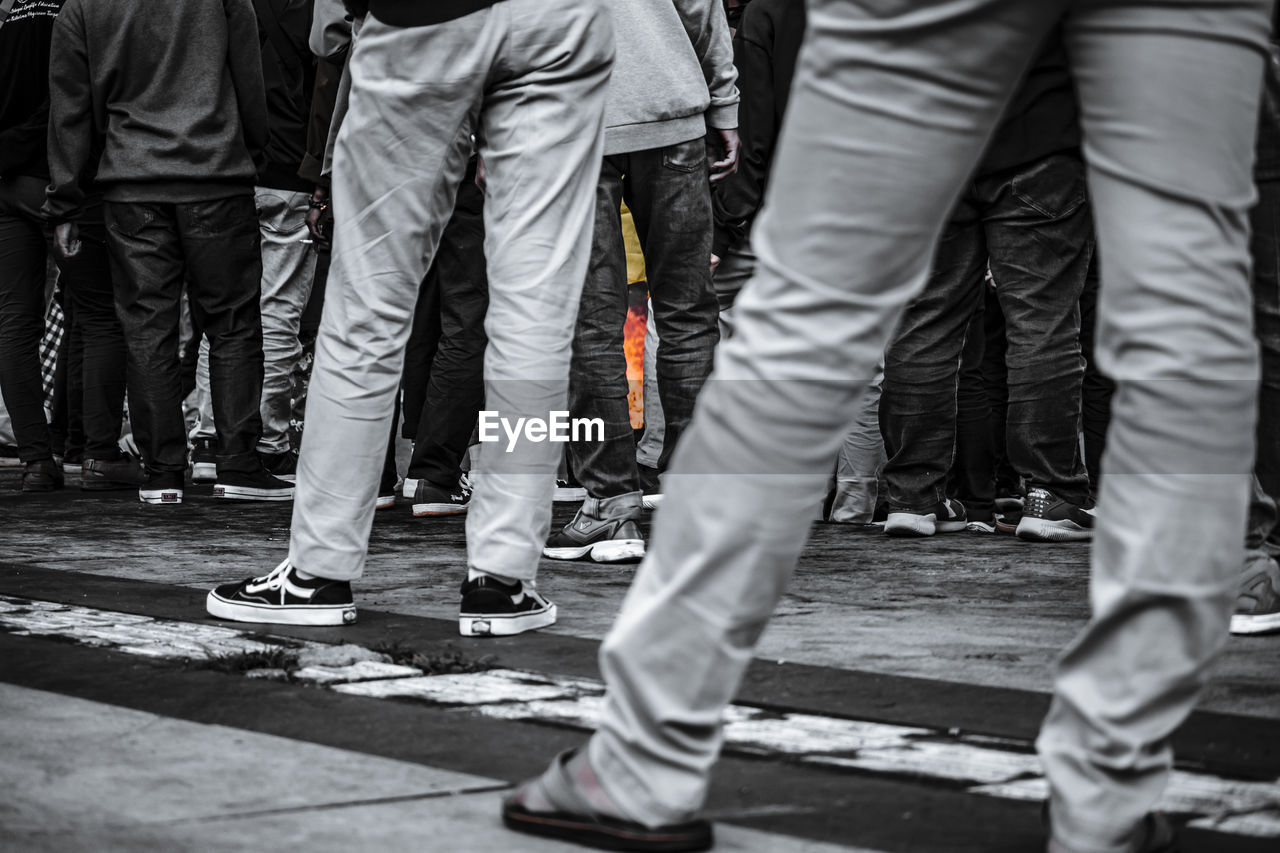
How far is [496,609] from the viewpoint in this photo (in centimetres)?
338

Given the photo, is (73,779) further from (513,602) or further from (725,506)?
(513,602)

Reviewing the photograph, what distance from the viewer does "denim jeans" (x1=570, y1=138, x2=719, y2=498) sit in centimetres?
473

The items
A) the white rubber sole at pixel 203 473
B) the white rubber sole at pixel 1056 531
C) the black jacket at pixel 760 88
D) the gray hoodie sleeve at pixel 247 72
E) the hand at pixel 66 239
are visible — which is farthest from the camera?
the white rubber sole at pixel 203 473

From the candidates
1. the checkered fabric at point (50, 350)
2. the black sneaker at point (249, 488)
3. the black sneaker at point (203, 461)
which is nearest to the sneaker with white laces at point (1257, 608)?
the black sneaker at point (249, 488)

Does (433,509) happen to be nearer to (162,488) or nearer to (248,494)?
(248,494)

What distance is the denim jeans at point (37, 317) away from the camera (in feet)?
23.7

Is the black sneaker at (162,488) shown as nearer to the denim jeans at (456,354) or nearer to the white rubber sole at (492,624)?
the denim jeans at (456,354)

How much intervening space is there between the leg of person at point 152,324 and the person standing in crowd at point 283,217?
25.9 inches

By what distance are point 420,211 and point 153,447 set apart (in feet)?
11.7

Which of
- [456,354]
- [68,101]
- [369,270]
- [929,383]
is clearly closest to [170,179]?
[68,101]

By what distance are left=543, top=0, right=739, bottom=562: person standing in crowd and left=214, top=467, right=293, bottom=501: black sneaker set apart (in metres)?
2.23

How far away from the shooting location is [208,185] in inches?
261

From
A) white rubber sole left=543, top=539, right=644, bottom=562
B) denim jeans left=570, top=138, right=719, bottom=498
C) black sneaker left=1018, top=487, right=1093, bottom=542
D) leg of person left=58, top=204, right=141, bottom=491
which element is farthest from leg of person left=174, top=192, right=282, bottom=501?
black sneaker left=1018, top=487, right=1093, bottom=542

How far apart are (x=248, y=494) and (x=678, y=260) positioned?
8.39 ft
